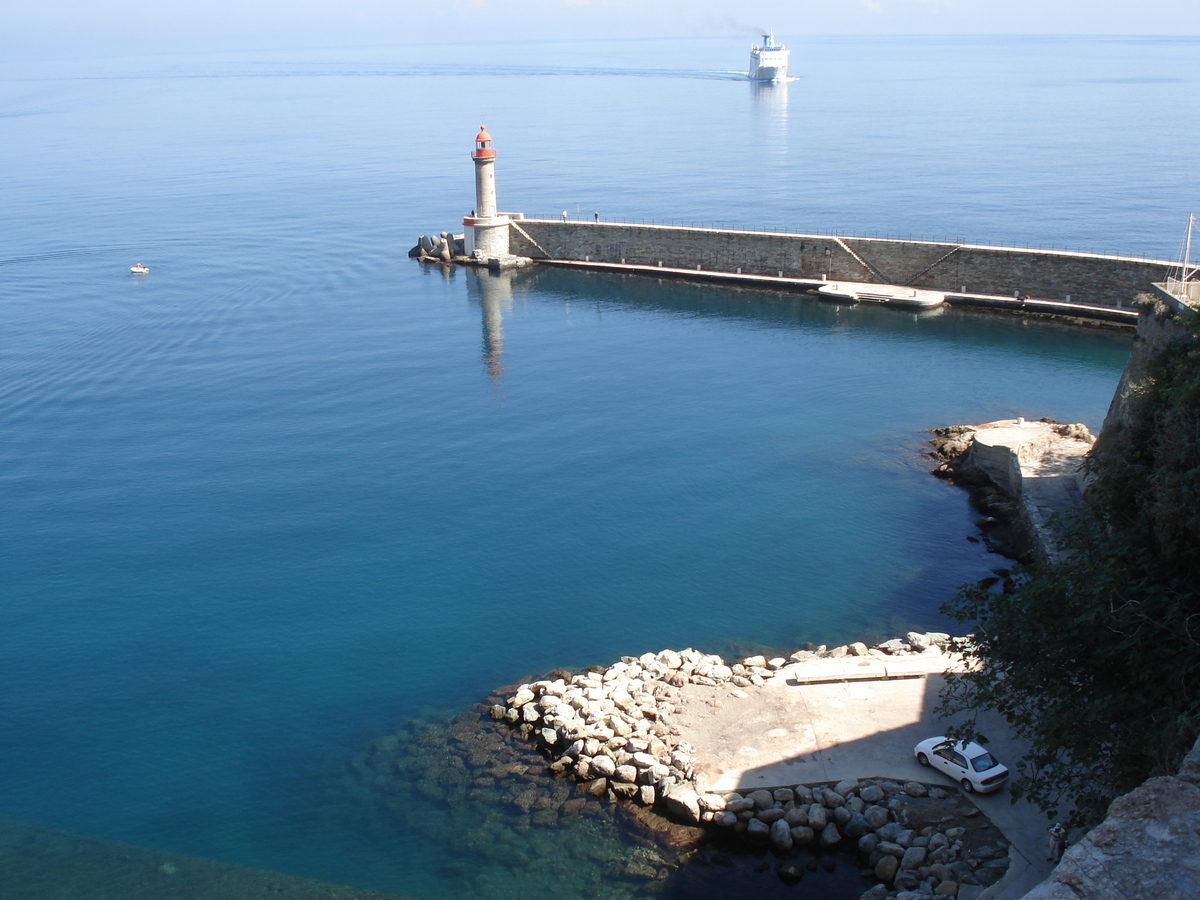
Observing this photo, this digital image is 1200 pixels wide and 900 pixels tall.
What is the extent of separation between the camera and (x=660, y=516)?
33.1 meters

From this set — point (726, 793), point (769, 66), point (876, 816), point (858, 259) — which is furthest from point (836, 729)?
point (769, 66)

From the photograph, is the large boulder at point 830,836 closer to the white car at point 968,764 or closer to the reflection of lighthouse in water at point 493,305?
the white car at point 968,764

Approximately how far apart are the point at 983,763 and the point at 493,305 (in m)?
48.1

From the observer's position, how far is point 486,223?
70938 mm

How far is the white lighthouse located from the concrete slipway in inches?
2071

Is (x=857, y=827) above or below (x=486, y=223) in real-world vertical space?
below

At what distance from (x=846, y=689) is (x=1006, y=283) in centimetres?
4140

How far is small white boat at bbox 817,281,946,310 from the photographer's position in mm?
57250

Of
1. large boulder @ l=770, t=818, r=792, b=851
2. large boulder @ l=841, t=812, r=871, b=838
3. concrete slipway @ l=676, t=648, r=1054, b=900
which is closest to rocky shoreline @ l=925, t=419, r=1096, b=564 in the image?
concrete slipway @ l=676, t=648, r=1054, b=900

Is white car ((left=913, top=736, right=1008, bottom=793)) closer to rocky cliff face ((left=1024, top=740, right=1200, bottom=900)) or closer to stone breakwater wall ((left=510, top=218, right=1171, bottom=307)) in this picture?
rocky cliff face ((left=1024, top=740, right=1200, bottom=900))

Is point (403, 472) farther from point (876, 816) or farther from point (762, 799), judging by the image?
point (876, 816)

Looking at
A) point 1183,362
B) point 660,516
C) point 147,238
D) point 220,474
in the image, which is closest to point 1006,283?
point 660,516

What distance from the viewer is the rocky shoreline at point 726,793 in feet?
56.1

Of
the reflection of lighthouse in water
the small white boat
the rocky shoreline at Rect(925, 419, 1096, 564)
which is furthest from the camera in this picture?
the small white boat
